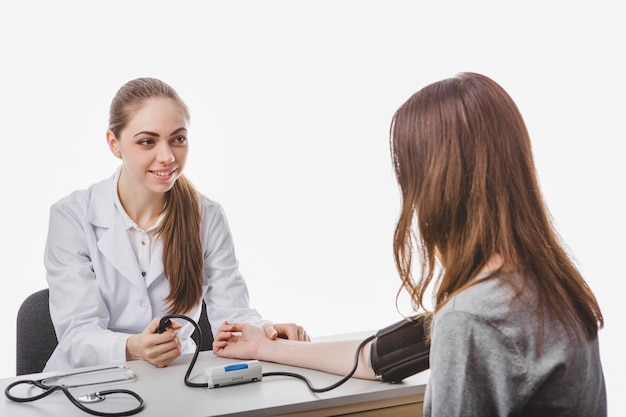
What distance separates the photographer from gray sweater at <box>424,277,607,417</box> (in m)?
0.93

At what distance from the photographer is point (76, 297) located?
1.83 meters

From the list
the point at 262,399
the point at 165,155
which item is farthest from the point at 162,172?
the point at 262,399

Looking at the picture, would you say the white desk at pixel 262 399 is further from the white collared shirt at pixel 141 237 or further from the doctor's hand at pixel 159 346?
the white collared shirt at pixel 141 237

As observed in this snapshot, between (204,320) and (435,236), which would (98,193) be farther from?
(435,236)

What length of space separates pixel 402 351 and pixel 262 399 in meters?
0.28

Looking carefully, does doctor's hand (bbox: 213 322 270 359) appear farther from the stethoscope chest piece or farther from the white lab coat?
the stethoscope chest piece

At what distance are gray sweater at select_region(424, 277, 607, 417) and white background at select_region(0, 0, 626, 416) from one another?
2.35m

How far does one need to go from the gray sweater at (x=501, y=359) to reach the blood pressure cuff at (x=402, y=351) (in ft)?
1.23

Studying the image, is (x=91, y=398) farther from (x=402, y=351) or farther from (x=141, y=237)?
(x=141, y=237)

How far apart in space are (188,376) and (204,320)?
63 centimetres

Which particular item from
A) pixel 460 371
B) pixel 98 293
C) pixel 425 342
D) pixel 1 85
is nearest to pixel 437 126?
pixel 460 371

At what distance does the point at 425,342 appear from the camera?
134 cm

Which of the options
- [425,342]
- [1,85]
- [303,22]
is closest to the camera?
[425,342]

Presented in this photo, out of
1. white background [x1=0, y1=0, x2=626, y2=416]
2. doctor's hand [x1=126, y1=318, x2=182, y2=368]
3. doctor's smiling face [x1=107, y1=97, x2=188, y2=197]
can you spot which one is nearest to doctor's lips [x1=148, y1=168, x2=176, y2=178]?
doctor's smiling face [x1=107, y1=97, x2=188, y2=197]
